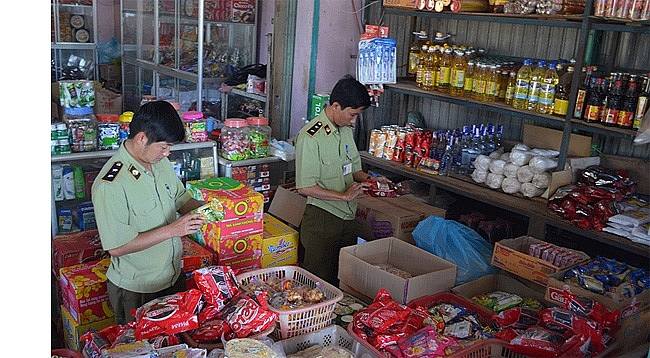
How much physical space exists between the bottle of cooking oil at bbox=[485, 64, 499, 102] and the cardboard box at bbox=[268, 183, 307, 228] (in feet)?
5.20

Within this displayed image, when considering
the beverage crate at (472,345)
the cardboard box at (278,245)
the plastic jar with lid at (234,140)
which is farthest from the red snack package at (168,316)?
the plastic jar with lid at (234,140)

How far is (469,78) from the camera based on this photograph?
4625mm

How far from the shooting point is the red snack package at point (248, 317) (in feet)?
6.84

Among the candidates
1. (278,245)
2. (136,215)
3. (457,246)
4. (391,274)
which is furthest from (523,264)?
(136,215)

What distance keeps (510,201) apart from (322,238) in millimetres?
1378

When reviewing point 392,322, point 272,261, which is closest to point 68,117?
point 272,261

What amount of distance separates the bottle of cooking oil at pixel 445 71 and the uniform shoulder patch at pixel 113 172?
2923 mm

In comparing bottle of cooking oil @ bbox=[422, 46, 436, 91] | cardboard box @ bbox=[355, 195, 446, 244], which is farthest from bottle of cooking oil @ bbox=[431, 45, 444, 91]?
cardboard box @ bbox=[355, 195, 446, 244]

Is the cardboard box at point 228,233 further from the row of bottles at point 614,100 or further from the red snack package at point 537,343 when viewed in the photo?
the row of bottles at point 614,100

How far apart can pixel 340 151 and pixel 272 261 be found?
813mm

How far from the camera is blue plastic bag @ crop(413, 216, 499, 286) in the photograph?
3428 mm

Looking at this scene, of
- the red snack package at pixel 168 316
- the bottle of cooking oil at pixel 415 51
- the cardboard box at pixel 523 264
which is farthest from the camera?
the bottle of cooking oil at pixel 415 51

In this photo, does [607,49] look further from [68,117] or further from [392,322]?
[68,117]

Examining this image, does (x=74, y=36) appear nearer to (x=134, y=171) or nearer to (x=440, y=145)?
(x=440, y=145)
